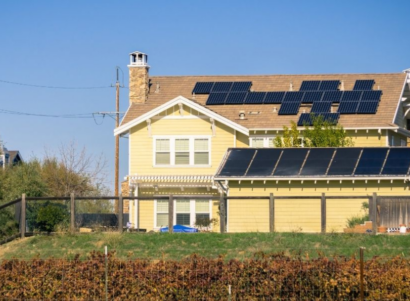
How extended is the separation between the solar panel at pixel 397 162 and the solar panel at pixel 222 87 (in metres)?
12.6

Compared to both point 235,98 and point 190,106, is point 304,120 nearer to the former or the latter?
point 235,98

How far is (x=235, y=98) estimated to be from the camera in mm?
45281

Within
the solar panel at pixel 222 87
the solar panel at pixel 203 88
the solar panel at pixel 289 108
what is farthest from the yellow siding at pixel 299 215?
the solar panel at pixel 203 88

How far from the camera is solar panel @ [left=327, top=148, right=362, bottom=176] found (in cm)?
3478

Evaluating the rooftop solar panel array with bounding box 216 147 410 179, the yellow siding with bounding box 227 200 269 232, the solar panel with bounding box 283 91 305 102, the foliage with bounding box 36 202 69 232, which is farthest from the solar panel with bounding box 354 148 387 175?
the foliage with bounding box 36 202 69 232

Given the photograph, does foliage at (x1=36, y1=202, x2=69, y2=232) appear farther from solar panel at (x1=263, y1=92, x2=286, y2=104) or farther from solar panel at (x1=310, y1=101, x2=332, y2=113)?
solar panel at (x1=310, y1=101, x2=332, y2=113)

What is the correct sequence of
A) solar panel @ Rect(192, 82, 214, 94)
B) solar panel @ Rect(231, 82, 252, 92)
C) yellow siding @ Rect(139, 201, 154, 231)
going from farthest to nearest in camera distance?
solar panel @ Rect(192, 82, 214, 94), solar panel @ Rect(231, 82, 252, 92), yellow siding @ Rect(139, 201, 154, 231)

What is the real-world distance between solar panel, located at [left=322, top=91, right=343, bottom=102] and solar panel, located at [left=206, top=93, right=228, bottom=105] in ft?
16.3

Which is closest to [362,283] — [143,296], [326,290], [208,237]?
[326,290]

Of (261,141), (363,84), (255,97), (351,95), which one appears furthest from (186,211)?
Answer: (363,84)

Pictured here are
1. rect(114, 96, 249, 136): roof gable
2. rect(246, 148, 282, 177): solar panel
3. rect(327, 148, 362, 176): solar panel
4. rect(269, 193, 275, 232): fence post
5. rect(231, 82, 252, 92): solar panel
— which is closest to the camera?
rect(269, 193, 275, 232): fence post

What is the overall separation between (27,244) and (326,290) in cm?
1404

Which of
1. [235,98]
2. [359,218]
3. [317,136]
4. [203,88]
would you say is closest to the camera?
[359,218]

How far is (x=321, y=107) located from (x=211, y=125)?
18.2ft
